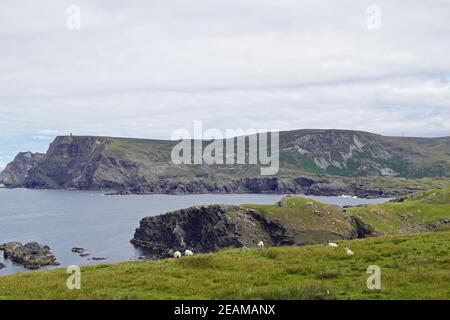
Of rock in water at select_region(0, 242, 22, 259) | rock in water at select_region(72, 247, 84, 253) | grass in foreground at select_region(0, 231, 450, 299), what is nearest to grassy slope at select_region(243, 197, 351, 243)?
rock in water at select_region(72, 247, 84, 253)

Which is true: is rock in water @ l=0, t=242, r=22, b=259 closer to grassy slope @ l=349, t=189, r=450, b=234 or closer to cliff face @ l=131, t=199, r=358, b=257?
cliff face @ l=131, t=199, r=358, b=257

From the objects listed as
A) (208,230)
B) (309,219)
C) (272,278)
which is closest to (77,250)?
(208,230)

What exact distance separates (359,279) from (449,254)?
9.44m

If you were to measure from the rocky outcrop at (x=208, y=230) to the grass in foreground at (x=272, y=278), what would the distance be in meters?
102

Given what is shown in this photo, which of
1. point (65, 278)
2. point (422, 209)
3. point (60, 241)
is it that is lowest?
point (60, 241)

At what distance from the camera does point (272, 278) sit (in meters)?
24.7

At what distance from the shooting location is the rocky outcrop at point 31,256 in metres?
118

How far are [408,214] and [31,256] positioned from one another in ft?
372

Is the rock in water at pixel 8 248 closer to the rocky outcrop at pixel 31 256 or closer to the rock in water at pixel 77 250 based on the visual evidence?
the rocky outcrop at pixel 31 256
